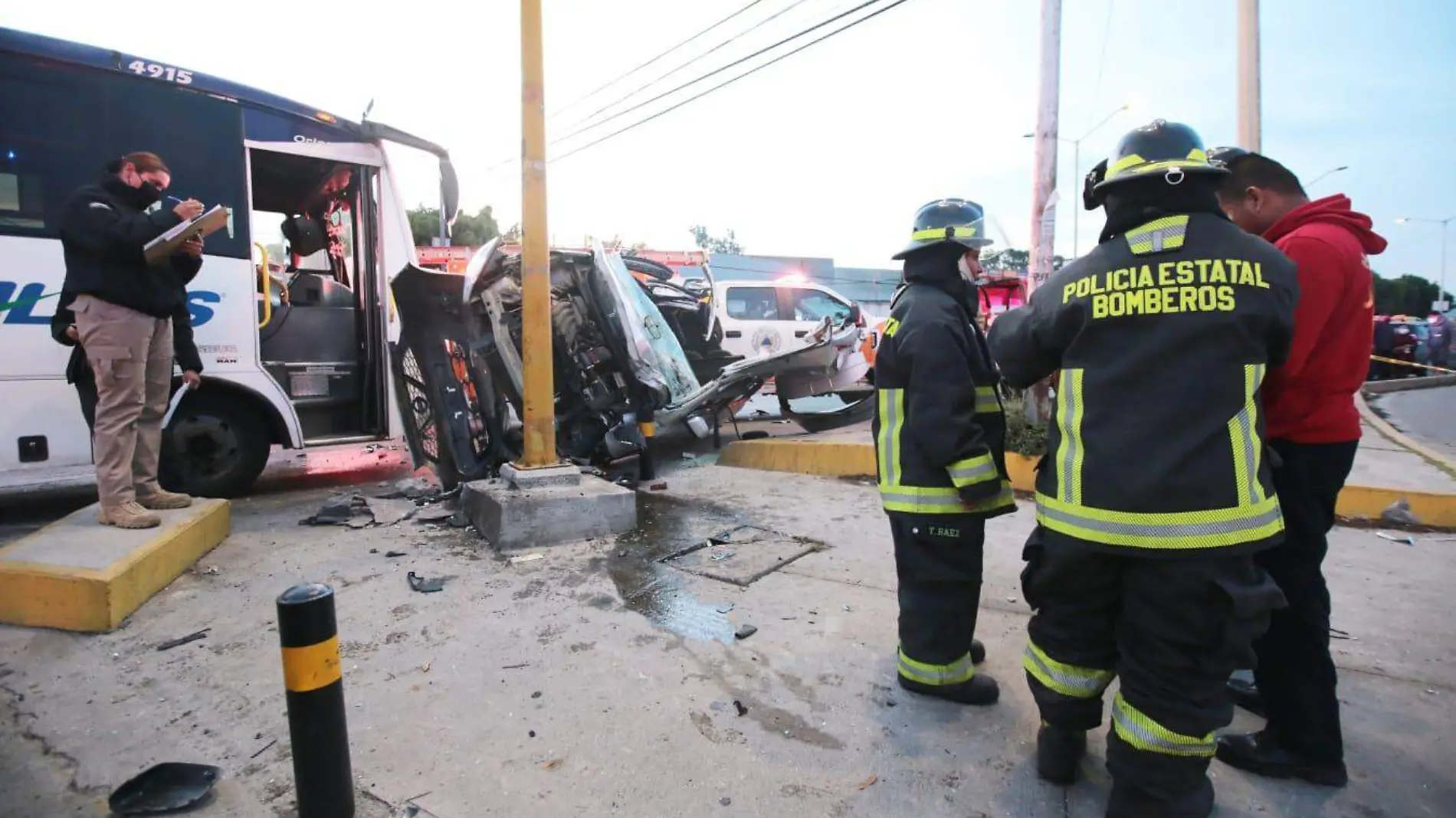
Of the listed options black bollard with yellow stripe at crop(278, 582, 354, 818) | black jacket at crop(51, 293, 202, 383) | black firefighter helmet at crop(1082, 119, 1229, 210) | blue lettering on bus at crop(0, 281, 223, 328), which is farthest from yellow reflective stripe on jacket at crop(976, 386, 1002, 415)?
blue lettering on bus at crop(0, 281, 223, 328)

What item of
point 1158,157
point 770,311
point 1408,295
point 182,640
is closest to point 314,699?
point 182,640

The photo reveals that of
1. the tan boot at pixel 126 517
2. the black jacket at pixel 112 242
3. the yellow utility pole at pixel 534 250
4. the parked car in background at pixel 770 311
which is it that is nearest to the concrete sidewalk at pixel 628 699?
the tan boot at pixel 126 517

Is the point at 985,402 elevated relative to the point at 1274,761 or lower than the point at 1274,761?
elevated

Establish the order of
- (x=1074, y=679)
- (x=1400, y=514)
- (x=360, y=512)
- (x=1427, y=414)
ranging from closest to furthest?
(x=1074, y=679) < (x=1400, y=514) < (x=360, y=512) < (x=1427, y=414)

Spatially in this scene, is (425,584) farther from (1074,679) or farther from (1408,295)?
(1408,295)

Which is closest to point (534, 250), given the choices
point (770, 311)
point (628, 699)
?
point (628, 699)

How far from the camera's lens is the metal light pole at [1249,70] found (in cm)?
823

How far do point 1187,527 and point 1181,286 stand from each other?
55 centimetres

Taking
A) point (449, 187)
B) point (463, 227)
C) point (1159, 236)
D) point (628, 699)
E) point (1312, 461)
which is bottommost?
point (628, 699)

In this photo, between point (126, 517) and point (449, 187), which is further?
point (449, 187)

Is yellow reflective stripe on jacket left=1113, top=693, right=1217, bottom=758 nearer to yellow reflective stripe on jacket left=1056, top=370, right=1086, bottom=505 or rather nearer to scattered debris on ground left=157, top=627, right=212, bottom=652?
yellow reflective stripe on jacket left=1056, top=370, right=1086, bottom=505

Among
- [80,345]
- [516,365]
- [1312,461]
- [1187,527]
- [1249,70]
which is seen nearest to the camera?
[1187,527]

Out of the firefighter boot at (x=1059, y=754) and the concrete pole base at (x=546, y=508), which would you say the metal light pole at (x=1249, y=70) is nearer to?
the concrete pole base at (x=546, y=508)

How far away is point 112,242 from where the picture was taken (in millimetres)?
3580
